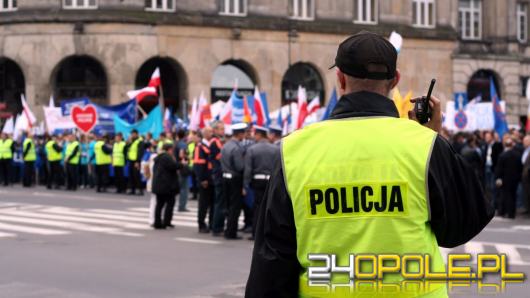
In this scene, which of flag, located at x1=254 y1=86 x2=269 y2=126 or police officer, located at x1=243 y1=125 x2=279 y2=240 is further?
flag, located at x1=254 y1=86 x2=269 y2=126

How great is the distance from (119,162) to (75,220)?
1002 centimetres

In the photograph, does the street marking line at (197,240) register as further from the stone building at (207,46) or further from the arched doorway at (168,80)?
the arched doorway at (168,80)

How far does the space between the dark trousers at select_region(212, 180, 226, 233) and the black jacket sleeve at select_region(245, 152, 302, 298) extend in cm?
1383

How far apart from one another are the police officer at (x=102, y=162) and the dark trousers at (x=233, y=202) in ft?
45.7

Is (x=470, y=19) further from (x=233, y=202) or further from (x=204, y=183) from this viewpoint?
(x=233, y=202)

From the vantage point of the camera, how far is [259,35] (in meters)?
40.6

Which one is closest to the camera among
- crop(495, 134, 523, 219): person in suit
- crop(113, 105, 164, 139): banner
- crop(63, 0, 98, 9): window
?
crop(495, 134, 523, 219): person in suit

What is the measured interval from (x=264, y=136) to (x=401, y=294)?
1349 cm

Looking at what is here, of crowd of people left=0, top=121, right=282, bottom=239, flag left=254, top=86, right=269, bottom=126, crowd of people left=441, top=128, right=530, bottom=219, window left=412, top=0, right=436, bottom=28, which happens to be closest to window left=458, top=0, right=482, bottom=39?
window left=412, top=0, right=436, bottom=28

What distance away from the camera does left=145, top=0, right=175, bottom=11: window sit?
3866cm

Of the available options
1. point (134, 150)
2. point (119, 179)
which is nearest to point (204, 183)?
point (134, 150)

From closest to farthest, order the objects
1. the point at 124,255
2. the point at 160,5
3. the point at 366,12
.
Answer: the point at 124,255 < the point at 160,5 < the point at 366,12

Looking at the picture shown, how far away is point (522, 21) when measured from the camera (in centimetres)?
5009

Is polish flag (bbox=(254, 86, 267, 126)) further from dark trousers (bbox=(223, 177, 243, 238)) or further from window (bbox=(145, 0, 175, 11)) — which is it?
dark trousers (bbox=(223, 177, 243, 238))
